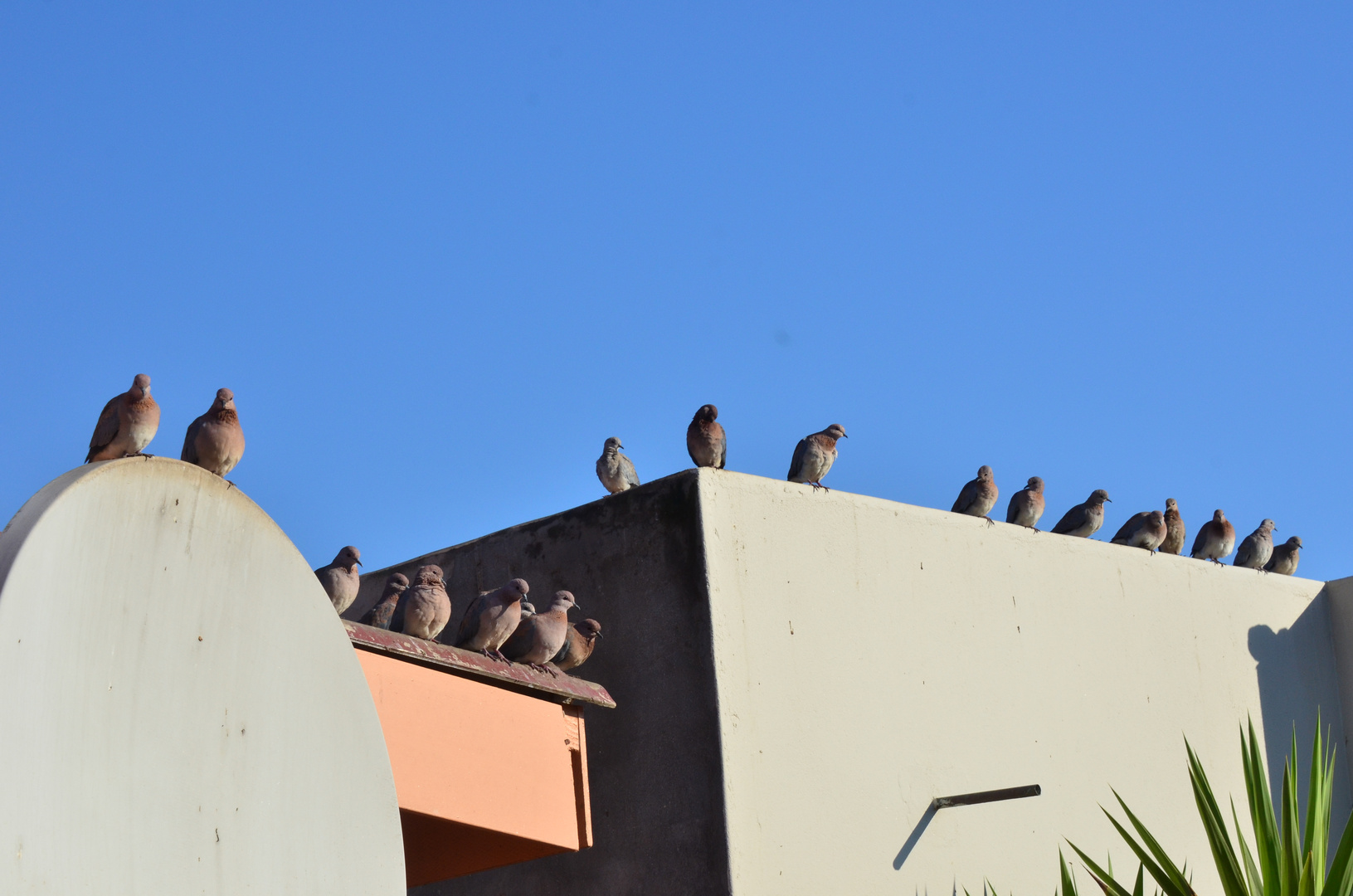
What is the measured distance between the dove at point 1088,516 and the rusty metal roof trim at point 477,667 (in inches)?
211

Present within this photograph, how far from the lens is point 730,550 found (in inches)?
318

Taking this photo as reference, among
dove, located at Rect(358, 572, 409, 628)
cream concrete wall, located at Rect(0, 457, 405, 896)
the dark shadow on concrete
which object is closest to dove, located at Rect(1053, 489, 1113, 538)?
the dark shadow on concrete

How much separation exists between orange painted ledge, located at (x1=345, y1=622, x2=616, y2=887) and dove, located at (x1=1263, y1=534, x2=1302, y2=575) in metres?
7.60

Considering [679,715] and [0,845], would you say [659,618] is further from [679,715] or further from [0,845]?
[0,845]

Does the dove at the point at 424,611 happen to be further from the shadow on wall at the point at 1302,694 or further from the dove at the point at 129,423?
the shadow on wall at the point at 1302,694

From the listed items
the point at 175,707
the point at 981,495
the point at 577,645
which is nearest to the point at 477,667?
the point at 577,645

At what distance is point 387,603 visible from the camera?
8.39 m

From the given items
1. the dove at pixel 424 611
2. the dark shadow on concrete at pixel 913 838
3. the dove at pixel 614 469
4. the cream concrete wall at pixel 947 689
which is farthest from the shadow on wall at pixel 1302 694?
the dove at pixel 424 611

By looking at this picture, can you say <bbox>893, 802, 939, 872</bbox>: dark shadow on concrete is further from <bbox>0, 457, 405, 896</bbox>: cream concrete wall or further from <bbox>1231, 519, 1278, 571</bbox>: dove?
<bbox>1231, 519, 1278, 571</bbox>: dove

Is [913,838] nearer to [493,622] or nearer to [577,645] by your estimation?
[577,645]

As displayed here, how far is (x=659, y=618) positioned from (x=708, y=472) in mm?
849

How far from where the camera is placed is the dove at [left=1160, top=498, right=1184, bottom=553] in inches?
493

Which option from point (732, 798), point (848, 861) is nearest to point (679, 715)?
point (732, 798)

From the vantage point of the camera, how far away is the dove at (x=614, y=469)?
1072 centimetres
